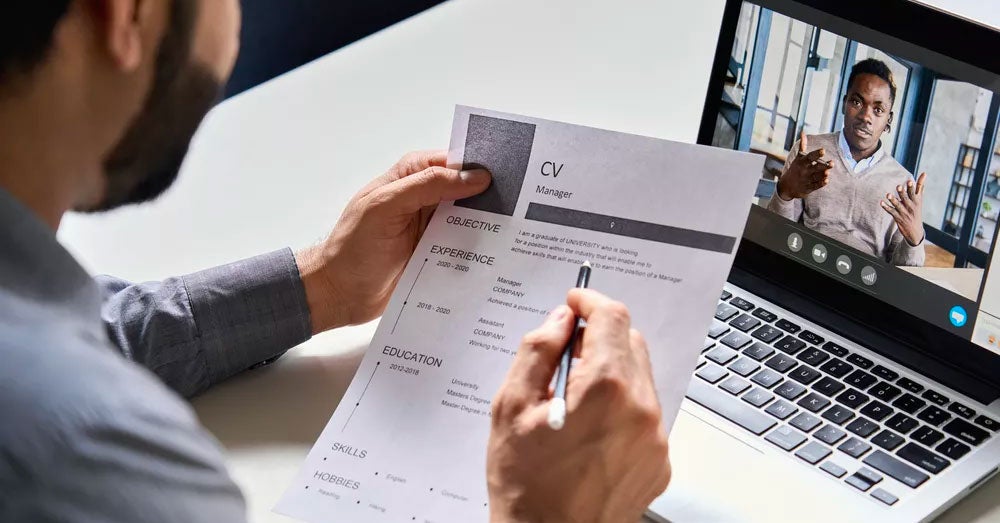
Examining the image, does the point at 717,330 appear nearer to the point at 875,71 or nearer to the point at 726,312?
the point at 726,312

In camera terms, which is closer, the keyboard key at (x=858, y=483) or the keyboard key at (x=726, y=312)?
the keyboard key at (x=858, y=483)

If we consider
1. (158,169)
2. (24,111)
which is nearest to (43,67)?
(24,111)

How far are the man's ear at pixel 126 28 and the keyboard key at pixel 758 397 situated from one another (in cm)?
57

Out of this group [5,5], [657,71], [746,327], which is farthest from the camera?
[657,71]

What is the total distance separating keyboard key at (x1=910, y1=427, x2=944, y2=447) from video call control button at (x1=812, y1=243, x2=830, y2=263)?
0.20m

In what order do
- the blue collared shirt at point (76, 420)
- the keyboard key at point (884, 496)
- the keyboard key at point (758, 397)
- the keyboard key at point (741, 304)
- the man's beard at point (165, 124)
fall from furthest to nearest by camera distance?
the keyboard key at point (741, 304)
the keyboard key at point (758, 397)
the keyboard key at point (884, 496)
the man's beard at point (165, 124)
the blue collared shirt at point (76, 420)

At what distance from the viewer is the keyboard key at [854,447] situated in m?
0.88

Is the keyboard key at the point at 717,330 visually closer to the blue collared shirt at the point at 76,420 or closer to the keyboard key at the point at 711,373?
the keyboard key at the point at 711,373

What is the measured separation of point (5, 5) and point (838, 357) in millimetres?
729

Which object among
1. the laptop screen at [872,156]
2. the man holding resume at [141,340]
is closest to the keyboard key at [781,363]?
the laptop screen at [872,156]

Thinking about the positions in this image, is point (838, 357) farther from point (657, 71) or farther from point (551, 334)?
point (657, 71)

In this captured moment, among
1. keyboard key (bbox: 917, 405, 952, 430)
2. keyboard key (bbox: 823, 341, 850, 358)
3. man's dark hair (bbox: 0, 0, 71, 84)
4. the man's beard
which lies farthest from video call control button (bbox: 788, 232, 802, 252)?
man's dark hair (bbox: 0, 0, 71, 84)

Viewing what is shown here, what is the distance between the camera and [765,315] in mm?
1039

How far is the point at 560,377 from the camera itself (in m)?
0.75
